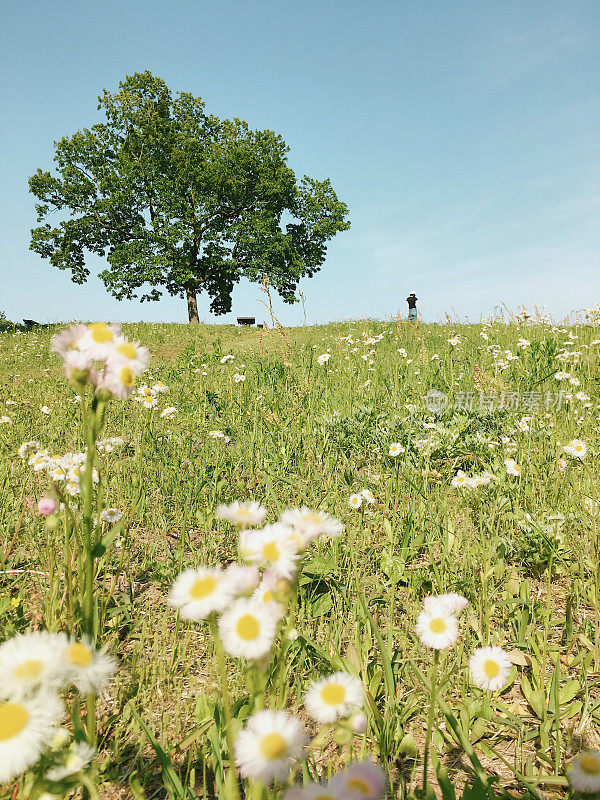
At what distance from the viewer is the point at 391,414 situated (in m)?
4.11

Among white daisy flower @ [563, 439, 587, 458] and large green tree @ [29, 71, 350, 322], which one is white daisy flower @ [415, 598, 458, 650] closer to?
white daisy flower @ [563, 439, 587, 458]

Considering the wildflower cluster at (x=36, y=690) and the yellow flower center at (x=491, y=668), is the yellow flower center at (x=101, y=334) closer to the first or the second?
the wildflower cluster at (x=36, y=690)

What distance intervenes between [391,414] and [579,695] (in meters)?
2.56

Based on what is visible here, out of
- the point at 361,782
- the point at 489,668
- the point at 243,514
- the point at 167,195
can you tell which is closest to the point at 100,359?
the point at 243,514

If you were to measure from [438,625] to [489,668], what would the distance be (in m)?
0.25

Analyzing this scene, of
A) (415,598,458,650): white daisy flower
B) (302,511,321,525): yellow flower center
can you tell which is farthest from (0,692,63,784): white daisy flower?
(415,598,458,650): white daisy flower

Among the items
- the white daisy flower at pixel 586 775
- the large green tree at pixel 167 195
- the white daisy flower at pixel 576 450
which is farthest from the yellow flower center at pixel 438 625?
the large green tree at pixel 167 195

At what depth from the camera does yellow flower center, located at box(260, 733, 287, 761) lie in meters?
0.67

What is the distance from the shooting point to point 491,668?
124 cm

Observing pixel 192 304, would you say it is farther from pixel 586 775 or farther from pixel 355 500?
pixel 586 775

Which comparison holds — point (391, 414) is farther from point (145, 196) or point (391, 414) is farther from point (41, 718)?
point (145, 196)

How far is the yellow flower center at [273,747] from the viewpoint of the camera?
669 millimetres

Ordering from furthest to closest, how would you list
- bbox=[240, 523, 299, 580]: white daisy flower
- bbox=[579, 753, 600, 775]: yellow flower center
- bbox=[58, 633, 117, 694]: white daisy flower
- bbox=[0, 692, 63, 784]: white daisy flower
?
bbox=[579, 753, 600, 775]: yellow flower center → bbox=[240, 523, 299, 580]: white daisy flower → bbox=[58, 633, 117, 694]: white daisy flower → bbox=[0, 692, 63, 784]: white daisy flower

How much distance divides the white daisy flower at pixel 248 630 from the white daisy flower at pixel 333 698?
0.48ft
